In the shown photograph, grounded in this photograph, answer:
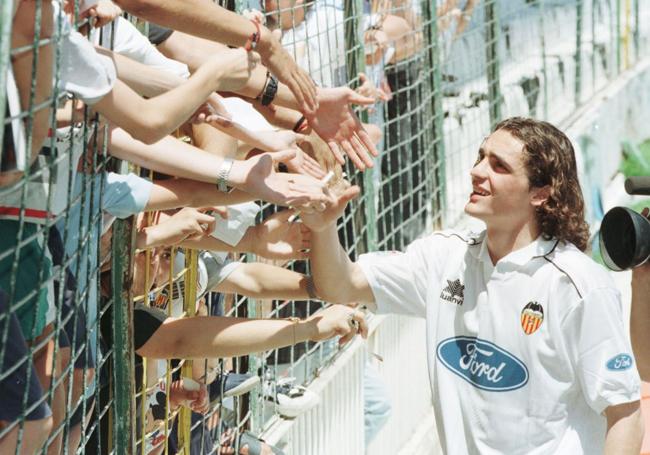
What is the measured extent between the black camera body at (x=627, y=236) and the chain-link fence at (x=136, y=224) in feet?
3.06

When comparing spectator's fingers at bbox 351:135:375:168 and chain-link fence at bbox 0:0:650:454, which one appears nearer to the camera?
chain-link fence at bbox 0:0:650:454

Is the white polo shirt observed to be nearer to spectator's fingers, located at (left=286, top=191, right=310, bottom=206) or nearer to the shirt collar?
the shirt collar

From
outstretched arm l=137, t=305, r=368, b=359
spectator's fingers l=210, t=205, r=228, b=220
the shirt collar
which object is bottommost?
outstretched arm l=137, t=305, r=368, b=359

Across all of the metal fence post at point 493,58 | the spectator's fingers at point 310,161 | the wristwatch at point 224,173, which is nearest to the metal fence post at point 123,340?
the wristwatch at point 224,173

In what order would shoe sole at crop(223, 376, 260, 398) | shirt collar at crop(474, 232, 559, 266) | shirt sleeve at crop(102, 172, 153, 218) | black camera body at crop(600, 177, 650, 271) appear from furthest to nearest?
shoe sole at crop(223, 376, 260, 398)
shirt collar at crop(474, 232, 559, 266)
black camera body at crop(600, 177, 650, 271)
shirt sleeve at crop(102, 172, 153, 218)

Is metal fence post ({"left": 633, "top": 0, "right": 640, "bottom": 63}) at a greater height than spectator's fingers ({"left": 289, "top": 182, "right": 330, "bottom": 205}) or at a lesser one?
lesser

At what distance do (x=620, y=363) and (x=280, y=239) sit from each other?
1.14 meters

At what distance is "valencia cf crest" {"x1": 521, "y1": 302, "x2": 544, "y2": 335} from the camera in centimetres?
343

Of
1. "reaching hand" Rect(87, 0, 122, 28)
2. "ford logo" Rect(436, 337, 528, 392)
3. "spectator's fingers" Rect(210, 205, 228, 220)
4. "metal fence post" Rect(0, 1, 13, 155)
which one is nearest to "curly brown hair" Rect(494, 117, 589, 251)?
"ford logo" Rect(436, 337, 528, 392)

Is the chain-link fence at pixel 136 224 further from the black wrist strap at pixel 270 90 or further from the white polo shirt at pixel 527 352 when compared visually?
the white polo shirt at pixel 527 352

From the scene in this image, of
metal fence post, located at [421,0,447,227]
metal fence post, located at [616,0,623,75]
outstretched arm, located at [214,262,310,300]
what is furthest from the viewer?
metal fence post, located at [616,0,623,75]

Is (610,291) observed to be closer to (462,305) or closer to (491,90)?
(462,305)

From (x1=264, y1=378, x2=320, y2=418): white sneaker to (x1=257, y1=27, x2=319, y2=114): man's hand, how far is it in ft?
4.54

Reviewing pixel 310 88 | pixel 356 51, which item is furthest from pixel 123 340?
pixel 356 51
